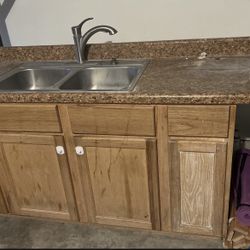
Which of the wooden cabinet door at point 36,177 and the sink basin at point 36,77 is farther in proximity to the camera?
the sink basin at point 36,77

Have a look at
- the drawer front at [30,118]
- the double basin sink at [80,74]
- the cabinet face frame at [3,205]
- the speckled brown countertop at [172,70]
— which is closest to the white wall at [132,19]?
the speckled brown countertop at [172,70]

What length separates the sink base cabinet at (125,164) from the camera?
1.32m

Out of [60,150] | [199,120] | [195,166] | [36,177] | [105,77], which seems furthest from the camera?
[105,77]

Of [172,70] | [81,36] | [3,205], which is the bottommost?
[3,205]

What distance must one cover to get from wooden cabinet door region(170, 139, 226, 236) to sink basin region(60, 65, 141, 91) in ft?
1.77

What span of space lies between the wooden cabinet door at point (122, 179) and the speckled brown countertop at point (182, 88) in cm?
21

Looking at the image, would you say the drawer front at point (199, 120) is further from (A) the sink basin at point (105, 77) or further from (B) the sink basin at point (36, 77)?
(B) the sink basin at point (36, 77)

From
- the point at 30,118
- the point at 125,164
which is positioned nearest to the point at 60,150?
the point at 30,118

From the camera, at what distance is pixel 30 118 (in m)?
1.46

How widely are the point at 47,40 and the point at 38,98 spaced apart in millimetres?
706

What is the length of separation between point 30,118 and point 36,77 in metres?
0.45

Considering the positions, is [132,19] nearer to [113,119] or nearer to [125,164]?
[113,119]

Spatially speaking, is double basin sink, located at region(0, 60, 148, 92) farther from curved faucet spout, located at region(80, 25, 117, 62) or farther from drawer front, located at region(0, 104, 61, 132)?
drawer front, located at region(0, 104, 61, 132)

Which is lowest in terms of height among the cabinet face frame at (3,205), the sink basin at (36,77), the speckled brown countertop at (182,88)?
the cabinet face frame at (3,205)
